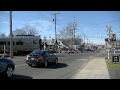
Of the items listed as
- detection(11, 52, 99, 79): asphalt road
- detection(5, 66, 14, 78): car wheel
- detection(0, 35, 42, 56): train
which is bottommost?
detection(11, 52, 99, 79): asphalt road

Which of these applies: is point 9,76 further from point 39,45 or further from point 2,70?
point 39,45

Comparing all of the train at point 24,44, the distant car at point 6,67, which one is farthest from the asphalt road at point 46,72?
the train at point 24,44

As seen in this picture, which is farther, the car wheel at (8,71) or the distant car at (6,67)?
the car wheel at (8,71)

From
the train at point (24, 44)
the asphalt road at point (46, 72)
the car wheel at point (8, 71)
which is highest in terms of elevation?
the train at point (24, 44)

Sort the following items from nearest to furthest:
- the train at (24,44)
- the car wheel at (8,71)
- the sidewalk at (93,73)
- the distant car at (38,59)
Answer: the car wheel at (8,71) → the sidewalk at (93,73) → the distant car at (38,59) → the train at (24,44)

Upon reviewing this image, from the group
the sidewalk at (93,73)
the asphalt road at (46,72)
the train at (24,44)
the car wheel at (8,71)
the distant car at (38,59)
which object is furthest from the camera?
the train at (24,44)

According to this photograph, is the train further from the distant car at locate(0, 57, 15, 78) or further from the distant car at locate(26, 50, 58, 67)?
the distant car at locate(0, 57, 15, 78)

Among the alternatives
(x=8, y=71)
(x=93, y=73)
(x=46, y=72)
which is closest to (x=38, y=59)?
(x=46, y=72)

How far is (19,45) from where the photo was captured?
1887 inches

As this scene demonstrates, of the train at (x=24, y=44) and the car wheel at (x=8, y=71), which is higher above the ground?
the train at (x=24, y=44)

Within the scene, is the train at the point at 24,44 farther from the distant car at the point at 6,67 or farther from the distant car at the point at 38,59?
the distant car at the point at 6,67

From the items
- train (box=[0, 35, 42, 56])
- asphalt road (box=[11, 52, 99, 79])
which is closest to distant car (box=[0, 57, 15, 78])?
asphalt road (box=[11, 52, 99, 79])
